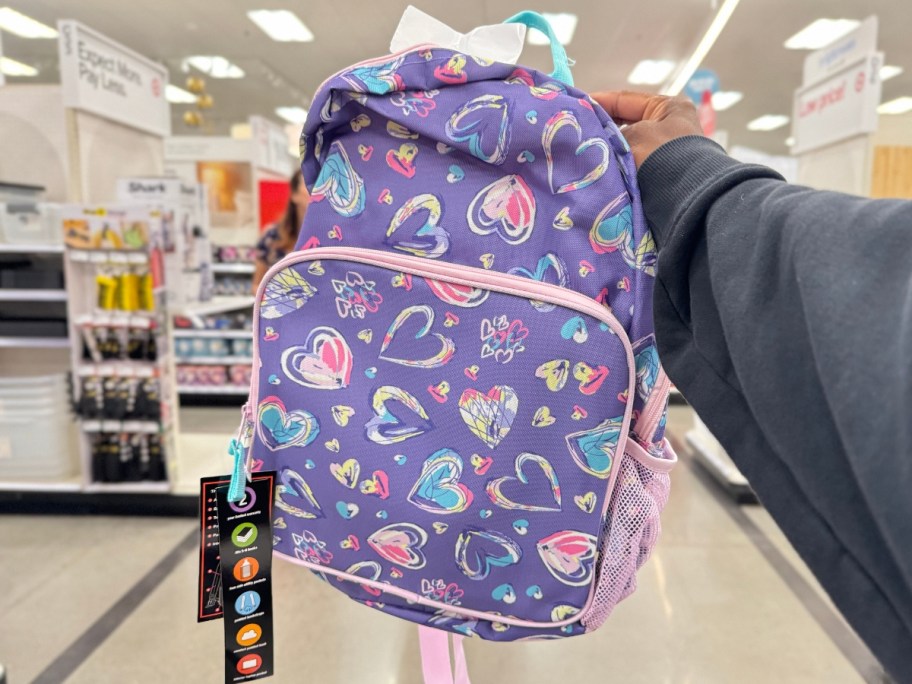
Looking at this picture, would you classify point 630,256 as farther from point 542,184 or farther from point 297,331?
point 297,331

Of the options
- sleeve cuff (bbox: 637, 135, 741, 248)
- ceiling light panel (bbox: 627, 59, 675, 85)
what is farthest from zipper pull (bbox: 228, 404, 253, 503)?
ceiling light panel (bbox: 627, 59, 675, 85)

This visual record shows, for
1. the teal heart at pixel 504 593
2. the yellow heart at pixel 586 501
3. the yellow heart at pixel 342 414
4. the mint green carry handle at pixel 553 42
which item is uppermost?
the mint green carry handle at pixel 553 42

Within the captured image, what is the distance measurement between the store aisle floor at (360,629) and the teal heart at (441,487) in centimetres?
119

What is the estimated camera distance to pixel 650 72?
6.50m

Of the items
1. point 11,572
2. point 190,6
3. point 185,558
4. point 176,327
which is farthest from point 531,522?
point 190,6

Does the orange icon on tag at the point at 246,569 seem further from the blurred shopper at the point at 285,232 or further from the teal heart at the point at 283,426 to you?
the blurred shopper at the point at 285,232

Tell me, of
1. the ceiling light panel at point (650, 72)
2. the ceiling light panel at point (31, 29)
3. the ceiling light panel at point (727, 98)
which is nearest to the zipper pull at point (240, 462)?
the ceiling light panel at point (31, 29)

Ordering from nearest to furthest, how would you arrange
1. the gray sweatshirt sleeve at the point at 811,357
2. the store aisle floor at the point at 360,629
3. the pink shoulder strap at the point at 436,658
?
the gray sweatshirt sleeve at the point at 811,357
the pink shoulder strap at the point at 436,658
the store aisle floor at the point at 360,629

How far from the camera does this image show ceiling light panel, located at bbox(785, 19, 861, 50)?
5.65 m

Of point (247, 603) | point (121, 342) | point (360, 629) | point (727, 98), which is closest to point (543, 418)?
point (247, 603)

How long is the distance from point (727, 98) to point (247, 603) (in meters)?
9.60

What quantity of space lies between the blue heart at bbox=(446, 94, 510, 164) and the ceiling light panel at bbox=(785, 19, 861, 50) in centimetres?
631

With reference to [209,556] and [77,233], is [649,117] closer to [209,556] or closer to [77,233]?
[209,556]

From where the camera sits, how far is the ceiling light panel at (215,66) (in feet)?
21.6
